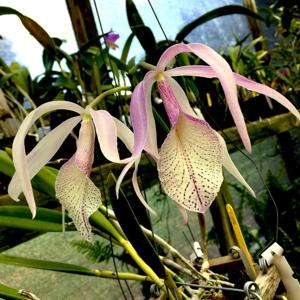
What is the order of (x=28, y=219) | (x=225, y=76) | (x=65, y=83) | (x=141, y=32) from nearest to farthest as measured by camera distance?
(x=225, y=76), (x=28, y=219), (x=141, y=32), (x=65, y=83)

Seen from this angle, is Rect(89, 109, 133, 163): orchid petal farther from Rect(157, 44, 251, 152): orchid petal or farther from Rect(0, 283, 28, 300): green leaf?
Rect(0, 283, 28, 300): green leaf

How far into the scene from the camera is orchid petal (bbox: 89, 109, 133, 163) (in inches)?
10.1

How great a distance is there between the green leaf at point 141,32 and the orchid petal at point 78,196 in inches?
29.2

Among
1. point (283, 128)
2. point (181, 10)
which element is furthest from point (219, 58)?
point (181, 10)

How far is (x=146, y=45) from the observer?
0.98m

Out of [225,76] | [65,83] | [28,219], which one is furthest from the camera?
[65,83]

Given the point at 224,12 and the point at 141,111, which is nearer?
the point at 141,111

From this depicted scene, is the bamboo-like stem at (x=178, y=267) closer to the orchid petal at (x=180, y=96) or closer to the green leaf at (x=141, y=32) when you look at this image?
the orchid petal at (x=180, y=96)

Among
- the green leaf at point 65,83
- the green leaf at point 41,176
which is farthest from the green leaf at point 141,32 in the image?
the green leaf at point 41,176

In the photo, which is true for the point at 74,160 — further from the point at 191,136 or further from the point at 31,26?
the point at 31,26

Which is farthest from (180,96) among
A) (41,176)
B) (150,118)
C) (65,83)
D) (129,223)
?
(65,83)

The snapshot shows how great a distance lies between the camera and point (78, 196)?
279 mm

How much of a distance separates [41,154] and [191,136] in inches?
4.6

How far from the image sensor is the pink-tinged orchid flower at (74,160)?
0.25 metres
